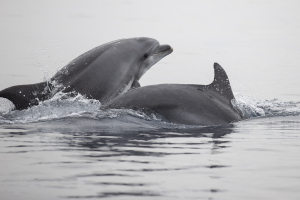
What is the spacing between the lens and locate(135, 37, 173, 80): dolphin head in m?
18.2

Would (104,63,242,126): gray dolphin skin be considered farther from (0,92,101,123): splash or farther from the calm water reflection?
(0,92,101,123): splash

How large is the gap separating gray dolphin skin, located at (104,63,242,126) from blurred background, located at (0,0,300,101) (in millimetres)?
3433

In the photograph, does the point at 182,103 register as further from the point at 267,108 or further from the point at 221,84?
the point at 267,108

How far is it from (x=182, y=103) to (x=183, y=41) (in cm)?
3787

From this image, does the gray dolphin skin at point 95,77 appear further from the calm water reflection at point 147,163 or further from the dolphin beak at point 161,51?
the calm water reflection at point 147,163

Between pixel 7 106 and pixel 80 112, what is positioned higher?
pixel 7 106

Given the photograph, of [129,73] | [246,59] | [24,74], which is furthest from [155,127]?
[246,59]

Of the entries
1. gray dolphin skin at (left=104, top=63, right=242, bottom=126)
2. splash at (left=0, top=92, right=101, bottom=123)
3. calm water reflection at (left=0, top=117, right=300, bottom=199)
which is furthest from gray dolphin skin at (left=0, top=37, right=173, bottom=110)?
calm water reflection at (left=0, top=117, right=300, bottom=199)

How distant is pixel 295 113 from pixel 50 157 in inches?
327

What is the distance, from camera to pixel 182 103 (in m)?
13.9

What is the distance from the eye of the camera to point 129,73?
1738 centimetres

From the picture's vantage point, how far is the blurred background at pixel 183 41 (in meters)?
27.7

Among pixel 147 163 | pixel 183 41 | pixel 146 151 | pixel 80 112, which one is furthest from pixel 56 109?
pixel 183 41

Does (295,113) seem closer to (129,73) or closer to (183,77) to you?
(129,73)
